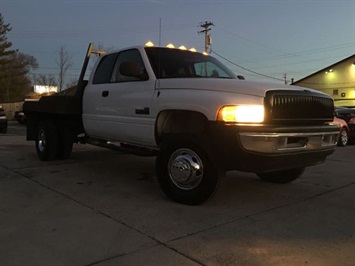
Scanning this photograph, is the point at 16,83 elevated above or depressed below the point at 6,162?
above

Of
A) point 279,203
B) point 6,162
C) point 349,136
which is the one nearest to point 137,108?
point 279,203

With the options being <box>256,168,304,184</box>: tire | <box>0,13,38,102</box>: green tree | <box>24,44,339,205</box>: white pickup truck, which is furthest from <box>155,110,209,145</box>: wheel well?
<box>0,13,38,102</box>: green tree

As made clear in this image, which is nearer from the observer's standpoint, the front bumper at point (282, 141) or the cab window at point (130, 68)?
the front bumper at point (282, 141)

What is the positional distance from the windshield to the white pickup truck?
0.02 m

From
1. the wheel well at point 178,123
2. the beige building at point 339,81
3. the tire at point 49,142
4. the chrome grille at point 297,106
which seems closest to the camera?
the chrome grille at point 297,106

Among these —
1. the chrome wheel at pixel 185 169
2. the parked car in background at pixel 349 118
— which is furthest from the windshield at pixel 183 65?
the parked car in background at pixel 349 118

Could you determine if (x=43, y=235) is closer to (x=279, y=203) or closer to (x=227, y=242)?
(x=227, y=242)

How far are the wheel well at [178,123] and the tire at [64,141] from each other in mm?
3166

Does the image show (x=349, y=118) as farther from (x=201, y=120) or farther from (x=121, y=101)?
(x=201, y=120)

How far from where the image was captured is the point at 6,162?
8047 millimetres

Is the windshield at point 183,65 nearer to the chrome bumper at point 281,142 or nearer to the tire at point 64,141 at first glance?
the chrome bumper at point 281,142

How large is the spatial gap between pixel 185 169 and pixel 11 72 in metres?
56.5

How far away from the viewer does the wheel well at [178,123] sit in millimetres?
5055

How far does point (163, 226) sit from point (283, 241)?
1.21 meters
